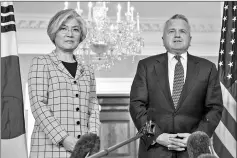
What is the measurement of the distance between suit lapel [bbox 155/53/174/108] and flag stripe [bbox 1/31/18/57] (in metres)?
1.04

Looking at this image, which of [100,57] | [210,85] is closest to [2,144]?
[210,85]

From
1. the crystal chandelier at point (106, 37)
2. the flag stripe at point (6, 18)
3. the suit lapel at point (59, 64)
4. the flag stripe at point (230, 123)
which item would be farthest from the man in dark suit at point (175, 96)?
the crystal chandelier at point (106, 37)

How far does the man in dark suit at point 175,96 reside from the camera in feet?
Answer: 8.39

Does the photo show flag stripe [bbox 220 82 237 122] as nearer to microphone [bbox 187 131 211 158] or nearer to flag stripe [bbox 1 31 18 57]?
flag stripe [bbox 1 31 18 57]

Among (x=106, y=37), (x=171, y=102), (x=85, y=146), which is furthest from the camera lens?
(x=106, y=37)

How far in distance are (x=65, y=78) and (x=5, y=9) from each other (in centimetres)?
109

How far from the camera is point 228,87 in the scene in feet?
12.8

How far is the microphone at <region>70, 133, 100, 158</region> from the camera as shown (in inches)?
64.2

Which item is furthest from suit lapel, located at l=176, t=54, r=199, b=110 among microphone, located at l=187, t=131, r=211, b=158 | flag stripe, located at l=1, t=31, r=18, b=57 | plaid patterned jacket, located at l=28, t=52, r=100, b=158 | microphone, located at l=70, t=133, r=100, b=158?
flag stripe, located at l=1, t=31, r=18, b=57

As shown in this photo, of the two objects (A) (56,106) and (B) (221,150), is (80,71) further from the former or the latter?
(B) (221,150)

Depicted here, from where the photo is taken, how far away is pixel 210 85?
2666 mm

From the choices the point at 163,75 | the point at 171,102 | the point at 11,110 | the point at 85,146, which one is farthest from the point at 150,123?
the point at 11,110

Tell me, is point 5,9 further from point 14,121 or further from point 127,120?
point 127,120

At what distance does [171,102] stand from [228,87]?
4.75 ft
